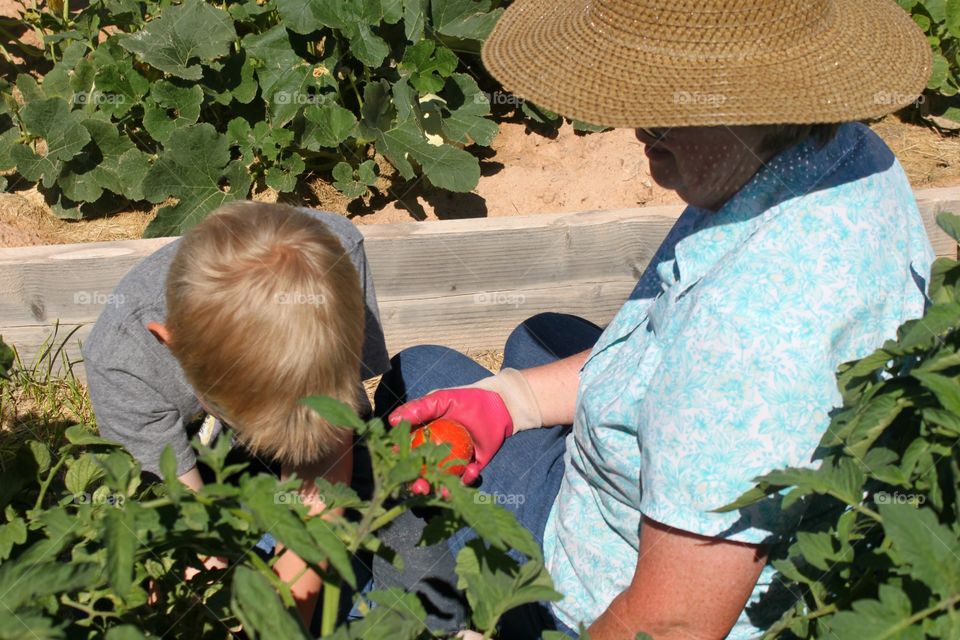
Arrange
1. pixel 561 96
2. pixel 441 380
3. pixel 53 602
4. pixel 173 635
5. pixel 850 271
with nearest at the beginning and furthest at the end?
1. pixel 53 602
2. pixel 173 635
3. pixel 850 271
4. pixel 561 96
5. pixel 441 380

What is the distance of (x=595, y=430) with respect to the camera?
150 cm

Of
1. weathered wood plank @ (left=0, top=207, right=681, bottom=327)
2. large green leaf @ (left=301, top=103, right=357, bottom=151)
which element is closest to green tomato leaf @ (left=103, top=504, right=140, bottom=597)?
weathered wood plank @ (left=0, top=207, right=681, bottom=327)

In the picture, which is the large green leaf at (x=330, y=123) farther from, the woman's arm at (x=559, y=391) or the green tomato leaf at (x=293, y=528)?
the green tomato leaf at (x=293, y=528)

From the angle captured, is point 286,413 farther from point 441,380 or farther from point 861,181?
point 861,181

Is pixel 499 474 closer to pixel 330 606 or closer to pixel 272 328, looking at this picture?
pixel 272 328

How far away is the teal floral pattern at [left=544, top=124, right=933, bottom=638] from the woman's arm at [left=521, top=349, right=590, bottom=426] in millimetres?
456

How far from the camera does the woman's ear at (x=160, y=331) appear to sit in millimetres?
1577

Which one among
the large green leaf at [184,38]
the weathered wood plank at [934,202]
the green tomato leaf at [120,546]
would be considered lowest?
the weathered wood plank at [934,202]

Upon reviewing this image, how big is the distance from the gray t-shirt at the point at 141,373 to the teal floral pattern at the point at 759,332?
0.56 meters

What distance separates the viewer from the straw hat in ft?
4.23

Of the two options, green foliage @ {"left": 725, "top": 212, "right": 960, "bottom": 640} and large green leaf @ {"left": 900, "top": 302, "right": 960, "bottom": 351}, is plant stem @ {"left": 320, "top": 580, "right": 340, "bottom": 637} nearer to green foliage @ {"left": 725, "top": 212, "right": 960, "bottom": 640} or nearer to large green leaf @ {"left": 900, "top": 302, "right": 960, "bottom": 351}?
green foliage @ {"left": 725, "top": 212, "right": 960, "bottom": 640}

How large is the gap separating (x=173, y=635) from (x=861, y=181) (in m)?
1.05

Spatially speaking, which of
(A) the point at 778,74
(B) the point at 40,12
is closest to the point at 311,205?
(B) the point at 40,12

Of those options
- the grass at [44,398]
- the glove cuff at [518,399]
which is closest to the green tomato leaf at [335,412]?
the glove cuff at [518,399]
